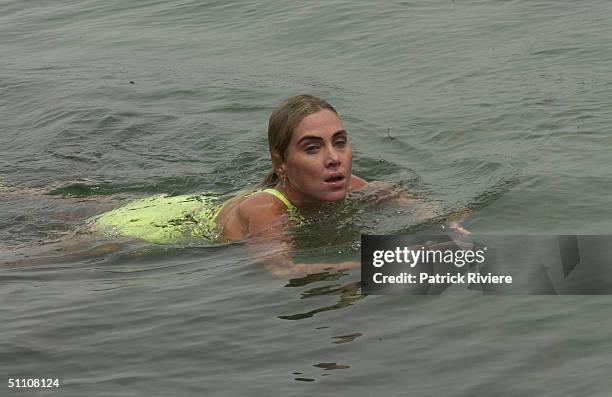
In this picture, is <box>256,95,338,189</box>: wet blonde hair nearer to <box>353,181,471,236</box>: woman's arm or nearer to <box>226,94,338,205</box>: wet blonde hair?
<box>226,94,338,205</box>: wet blonde hair

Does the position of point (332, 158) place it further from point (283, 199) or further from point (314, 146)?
point (283, 199)

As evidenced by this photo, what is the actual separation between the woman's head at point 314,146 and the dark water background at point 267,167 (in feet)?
1.34

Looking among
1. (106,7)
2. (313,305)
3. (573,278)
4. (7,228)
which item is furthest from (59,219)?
(106,7)

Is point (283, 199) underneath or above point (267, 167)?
above

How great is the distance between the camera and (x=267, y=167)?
929 cm

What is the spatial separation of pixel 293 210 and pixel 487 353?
7.12ft

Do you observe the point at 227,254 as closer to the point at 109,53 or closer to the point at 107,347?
the point at 107,347

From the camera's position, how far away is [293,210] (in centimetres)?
700

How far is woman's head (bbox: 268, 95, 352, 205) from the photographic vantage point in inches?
262

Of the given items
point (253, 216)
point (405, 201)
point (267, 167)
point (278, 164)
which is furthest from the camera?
point (267, 167)

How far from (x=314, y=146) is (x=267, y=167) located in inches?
104

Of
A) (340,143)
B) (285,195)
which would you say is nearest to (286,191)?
(285,195)

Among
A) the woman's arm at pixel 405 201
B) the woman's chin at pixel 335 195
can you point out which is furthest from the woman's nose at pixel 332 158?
the woman's arm at pixel 405 201

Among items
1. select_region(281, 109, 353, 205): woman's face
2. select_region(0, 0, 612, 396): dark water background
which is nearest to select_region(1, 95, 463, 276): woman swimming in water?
select_region(281, 109, 353, 205): woman's face
